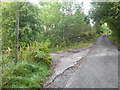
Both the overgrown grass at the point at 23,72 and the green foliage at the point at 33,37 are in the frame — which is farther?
the green foliage at the point at 33,37

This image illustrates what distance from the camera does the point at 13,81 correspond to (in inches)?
89.0

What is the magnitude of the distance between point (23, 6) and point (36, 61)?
3.05m

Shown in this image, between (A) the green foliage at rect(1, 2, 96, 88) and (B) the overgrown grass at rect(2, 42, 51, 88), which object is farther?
(A) the green foliage at rect(1, 2, 96, 88)

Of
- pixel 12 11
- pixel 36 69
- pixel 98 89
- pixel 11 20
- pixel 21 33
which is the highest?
pixel 12 11

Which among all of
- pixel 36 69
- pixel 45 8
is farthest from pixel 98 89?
pixel 45 8

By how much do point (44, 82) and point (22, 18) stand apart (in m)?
3.88

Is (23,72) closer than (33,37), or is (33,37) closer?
(23,72)

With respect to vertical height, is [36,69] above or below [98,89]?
above

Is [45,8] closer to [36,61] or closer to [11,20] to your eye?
[11,20]

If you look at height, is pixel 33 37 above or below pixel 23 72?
above

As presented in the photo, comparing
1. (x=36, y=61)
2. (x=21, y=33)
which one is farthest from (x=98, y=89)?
(x=21, y=33)

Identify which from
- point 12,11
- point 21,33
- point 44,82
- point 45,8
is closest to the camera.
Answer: point 44,82

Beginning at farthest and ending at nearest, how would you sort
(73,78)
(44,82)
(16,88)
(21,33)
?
(21,33) → (73,78) → (44,82) → (16,88)

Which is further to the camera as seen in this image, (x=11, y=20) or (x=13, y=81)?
(x=11, y=20)
